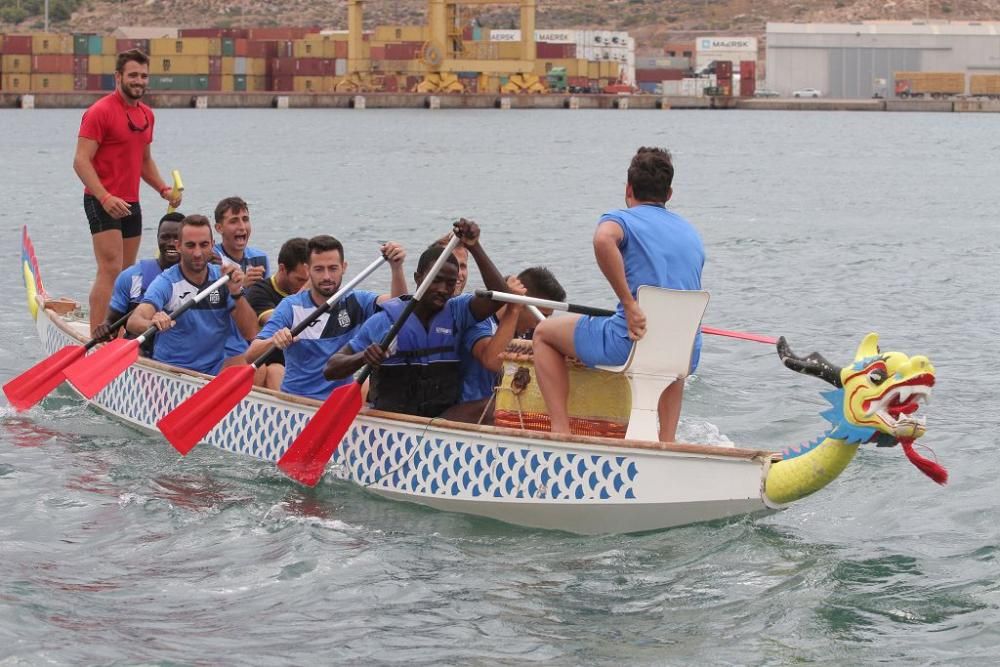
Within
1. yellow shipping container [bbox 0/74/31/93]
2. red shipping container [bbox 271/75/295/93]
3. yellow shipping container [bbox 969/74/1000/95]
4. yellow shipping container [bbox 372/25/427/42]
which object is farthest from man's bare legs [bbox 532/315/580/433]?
yellow shipping container [bbox 969/74/1000/95]

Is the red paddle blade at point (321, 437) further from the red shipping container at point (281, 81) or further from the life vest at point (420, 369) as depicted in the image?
the red shipping container at point (281, 81)

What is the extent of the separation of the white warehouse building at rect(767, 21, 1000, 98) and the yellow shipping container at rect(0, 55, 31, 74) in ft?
174

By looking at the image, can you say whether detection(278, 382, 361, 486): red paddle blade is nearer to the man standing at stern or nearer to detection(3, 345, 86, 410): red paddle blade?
the man standing at stern

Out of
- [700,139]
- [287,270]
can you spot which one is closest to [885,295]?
[287,270]

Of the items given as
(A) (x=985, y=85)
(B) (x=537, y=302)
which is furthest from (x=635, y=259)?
(A) (x=985, y=85)

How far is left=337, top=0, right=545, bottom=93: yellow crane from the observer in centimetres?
9412

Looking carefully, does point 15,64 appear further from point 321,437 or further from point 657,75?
point 321,437

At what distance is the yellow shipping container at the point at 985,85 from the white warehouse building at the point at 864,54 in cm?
400

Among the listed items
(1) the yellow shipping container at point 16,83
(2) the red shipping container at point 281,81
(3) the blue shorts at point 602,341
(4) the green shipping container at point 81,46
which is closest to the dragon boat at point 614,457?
(3) the blue shorts at point 602,341

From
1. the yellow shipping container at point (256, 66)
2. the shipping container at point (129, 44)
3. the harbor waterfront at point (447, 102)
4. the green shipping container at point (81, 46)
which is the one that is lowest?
the harbor waterfront at point (447, 102)

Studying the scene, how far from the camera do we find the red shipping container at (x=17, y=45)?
102 meters

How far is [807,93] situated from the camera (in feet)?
377

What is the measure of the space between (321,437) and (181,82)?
10427 cm

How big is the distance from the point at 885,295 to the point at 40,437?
12243 millimetres
